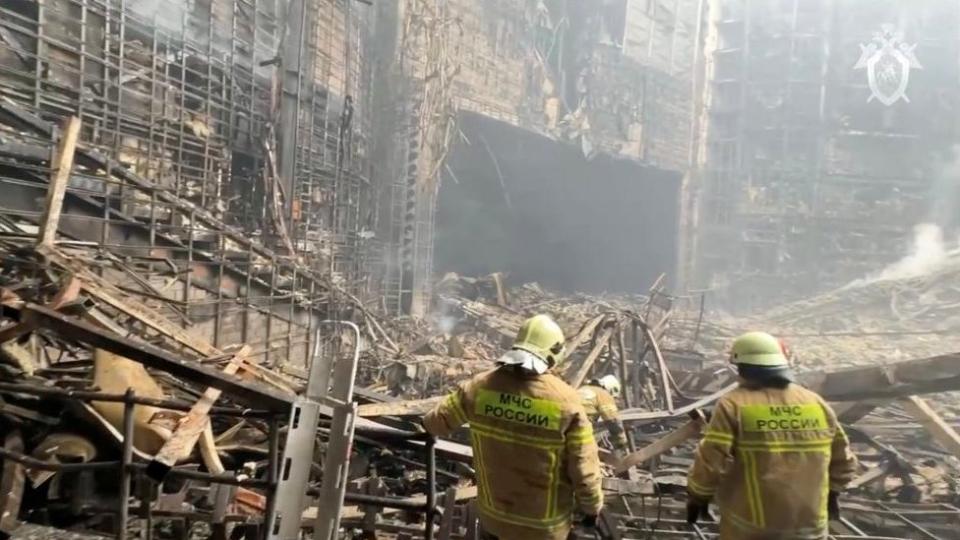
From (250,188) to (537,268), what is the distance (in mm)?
15558

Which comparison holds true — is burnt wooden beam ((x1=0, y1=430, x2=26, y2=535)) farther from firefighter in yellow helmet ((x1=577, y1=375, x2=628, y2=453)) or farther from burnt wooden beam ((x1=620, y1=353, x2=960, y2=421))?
burnt wooden beam ((x1=620, y1=353, x2=960, y2=421))

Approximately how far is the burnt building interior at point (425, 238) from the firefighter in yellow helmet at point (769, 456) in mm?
905

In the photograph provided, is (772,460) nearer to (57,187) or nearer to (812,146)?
(57,187)

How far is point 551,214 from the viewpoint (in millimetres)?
24812

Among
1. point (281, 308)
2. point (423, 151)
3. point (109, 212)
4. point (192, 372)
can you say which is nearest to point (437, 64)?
point (423, 151)

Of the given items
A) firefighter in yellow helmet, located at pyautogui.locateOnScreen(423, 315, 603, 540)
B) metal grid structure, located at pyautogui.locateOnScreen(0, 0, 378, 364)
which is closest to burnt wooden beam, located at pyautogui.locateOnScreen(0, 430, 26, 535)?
firefighter in yellow helmet, located at pyautogui.locateOnScreen(423, 315, 603, 540)

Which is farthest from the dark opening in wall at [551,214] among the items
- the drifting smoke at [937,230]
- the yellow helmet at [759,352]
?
the yellow helmet at [759,352]

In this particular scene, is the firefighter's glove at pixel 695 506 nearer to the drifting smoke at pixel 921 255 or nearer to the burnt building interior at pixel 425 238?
the burnt building interior at pixel 425 238

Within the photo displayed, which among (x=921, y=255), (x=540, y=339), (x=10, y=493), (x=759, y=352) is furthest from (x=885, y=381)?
(x=921, y=255)

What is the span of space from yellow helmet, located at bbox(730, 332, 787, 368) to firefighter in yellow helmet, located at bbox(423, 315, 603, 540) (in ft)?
2.99

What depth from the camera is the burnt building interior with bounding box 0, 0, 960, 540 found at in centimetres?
348

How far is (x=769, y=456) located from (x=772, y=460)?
0.07 ft

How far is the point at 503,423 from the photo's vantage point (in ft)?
9.46

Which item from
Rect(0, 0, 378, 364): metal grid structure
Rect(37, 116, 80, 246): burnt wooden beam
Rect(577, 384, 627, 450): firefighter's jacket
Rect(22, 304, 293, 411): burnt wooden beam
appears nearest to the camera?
A: Rect(22, 304, 293, 411): burnt wooden beam
